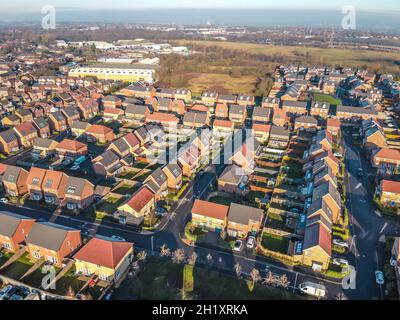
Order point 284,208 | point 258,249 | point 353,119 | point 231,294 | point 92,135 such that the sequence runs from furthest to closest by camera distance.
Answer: point 353,119 < point 92,135 < point 284,208 < point 258,249 < point 231,294

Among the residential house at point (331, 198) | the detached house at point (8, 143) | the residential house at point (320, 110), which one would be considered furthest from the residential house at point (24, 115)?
the residential house at point (320, 110)

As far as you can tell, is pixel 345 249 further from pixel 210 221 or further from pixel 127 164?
pixel 127 164

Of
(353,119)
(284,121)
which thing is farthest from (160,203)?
(353,119)

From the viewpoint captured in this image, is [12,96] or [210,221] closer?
[210,221]

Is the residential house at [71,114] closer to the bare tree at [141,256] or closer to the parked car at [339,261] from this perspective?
the bare tree at [141,256]

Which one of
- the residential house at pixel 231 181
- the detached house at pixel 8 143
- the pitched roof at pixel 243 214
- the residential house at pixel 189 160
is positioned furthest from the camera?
the detached house at pixel 8 143

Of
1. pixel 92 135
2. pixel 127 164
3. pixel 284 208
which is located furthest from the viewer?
pixel 92 135
